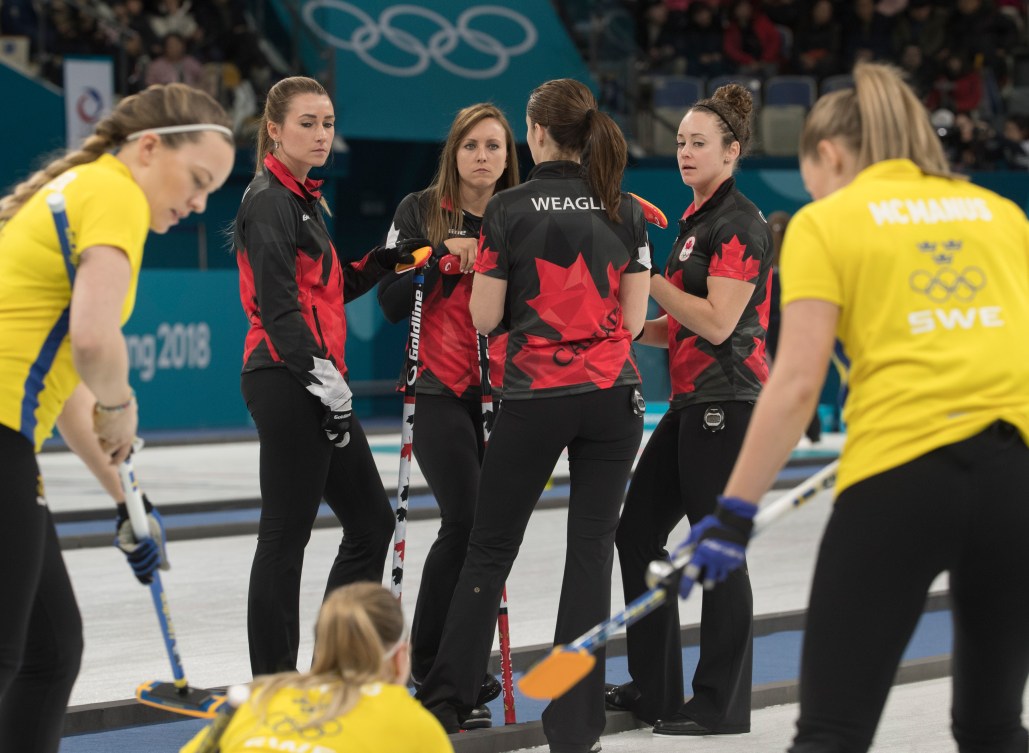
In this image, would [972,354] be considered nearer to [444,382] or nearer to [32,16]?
[444,382]

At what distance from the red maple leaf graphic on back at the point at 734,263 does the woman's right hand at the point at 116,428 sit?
210 cm

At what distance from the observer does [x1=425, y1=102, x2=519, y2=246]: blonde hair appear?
512cm

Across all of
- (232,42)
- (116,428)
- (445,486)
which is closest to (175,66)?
(232,42)

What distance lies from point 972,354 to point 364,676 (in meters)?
1.30

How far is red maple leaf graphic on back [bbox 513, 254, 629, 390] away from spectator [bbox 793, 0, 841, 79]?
16285 mm

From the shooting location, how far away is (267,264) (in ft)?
15.0

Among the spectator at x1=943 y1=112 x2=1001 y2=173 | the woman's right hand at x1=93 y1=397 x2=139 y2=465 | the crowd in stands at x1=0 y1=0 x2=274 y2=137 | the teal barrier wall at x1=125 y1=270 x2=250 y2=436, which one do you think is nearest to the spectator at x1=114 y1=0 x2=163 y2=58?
the crowd in stands at x1=0 y1=0 x2=274 y2=137

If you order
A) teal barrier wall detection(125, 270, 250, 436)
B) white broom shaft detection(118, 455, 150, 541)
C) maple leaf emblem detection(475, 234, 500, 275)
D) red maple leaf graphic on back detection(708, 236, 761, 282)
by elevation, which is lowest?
teal barrier wall detection(125, 270, 250, 436)

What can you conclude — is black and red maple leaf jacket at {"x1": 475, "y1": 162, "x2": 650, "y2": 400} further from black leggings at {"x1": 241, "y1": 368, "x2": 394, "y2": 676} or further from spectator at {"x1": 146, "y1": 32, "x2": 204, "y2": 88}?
spectator at {"x1": 146, "y1": 32, "x2": 204, "y2": 88}

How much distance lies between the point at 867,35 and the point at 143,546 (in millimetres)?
18599

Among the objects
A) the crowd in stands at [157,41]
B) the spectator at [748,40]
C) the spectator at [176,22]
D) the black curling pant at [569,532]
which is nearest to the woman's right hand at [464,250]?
the black curling pant at [569,532]

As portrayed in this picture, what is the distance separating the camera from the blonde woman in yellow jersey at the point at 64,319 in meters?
3.21

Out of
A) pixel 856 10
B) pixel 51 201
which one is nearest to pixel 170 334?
pixel 856 10

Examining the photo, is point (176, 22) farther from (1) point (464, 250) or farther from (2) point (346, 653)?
(2) point (346, 653)
